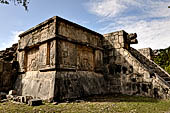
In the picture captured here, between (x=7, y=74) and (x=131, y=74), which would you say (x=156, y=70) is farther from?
(x=7, y=74)

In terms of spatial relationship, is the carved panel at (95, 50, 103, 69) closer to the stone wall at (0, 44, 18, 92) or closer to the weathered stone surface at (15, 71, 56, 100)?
the weathered stone surface at (15, 71, 56, 100)

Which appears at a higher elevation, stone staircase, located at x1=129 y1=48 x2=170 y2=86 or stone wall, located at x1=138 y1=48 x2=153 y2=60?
stone wall, located at x1=138 y1=48 x2=153 y2=60

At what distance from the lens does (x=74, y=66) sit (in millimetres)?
5906

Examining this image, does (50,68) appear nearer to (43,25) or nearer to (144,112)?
(43,25)

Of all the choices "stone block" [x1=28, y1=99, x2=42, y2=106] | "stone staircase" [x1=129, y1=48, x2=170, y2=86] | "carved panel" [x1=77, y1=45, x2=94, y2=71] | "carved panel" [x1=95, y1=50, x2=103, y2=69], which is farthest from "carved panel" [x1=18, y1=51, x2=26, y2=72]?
"stone staircase" [x1=129, y1=48, x2=170, y2=86]

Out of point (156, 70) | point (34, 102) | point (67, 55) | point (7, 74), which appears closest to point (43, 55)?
point (67, 55)

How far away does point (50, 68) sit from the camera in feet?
17.4

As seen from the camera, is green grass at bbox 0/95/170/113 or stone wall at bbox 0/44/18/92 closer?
green grass at bbox 0/95/170/113

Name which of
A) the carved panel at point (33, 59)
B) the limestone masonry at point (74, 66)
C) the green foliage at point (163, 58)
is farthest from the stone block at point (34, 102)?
the green foliage at point (163, 58)

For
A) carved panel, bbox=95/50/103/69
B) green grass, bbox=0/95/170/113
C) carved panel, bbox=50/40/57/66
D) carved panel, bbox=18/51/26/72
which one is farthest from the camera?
carved panel, bbox=95/50/103/69

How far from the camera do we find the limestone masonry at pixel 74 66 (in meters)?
5.29

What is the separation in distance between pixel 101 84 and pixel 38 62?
331cm

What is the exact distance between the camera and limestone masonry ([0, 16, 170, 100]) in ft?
17.3

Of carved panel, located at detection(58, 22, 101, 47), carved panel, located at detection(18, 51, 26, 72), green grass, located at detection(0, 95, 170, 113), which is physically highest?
carved panel, located at detection(58, 22, 101, 47)
